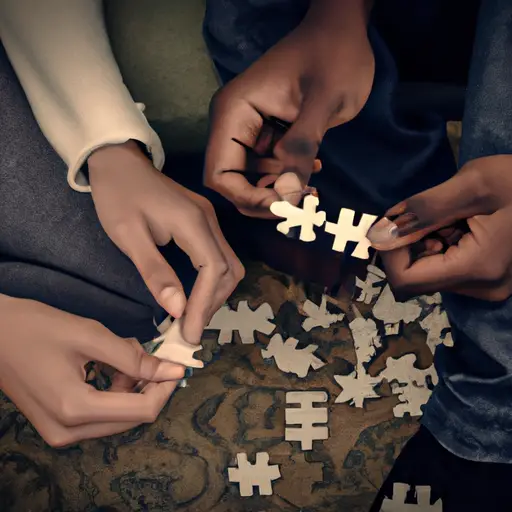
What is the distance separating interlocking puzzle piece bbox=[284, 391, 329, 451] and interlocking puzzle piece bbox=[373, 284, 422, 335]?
0.15m

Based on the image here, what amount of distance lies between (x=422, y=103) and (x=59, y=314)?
1.94 ft

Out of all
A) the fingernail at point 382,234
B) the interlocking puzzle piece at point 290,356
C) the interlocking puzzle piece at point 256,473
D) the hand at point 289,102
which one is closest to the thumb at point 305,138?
the hand at point 289,102

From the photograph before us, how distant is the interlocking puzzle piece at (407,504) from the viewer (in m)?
0.88

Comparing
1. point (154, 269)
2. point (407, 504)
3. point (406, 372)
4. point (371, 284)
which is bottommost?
point (407, 504)

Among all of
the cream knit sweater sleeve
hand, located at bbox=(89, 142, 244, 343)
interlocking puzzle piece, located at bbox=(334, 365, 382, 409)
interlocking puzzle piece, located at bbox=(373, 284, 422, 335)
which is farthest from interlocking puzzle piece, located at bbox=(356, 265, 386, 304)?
the cream knit sweater sleeve

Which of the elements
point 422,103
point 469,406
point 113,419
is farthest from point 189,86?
point 469,406

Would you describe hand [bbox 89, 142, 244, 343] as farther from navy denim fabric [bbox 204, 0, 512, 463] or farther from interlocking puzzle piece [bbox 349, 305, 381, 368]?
interlocking puzzle piece [bbox 349, 305, 381, 368]

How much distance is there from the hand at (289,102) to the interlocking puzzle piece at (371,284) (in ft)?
0.58

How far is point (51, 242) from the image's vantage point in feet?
2.75

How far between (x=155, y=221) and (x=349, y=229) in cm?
26

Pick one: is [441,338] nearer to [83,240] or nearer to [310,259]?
[310,259]

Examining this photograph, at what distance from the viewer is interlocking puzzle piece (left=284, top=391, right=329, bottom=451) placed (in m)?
0.95

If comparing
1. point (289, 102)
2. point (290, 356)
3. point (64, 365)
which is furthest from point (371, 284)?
point (64, 365)

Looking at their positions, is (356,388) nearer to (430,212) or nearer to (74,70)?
(430,212)
